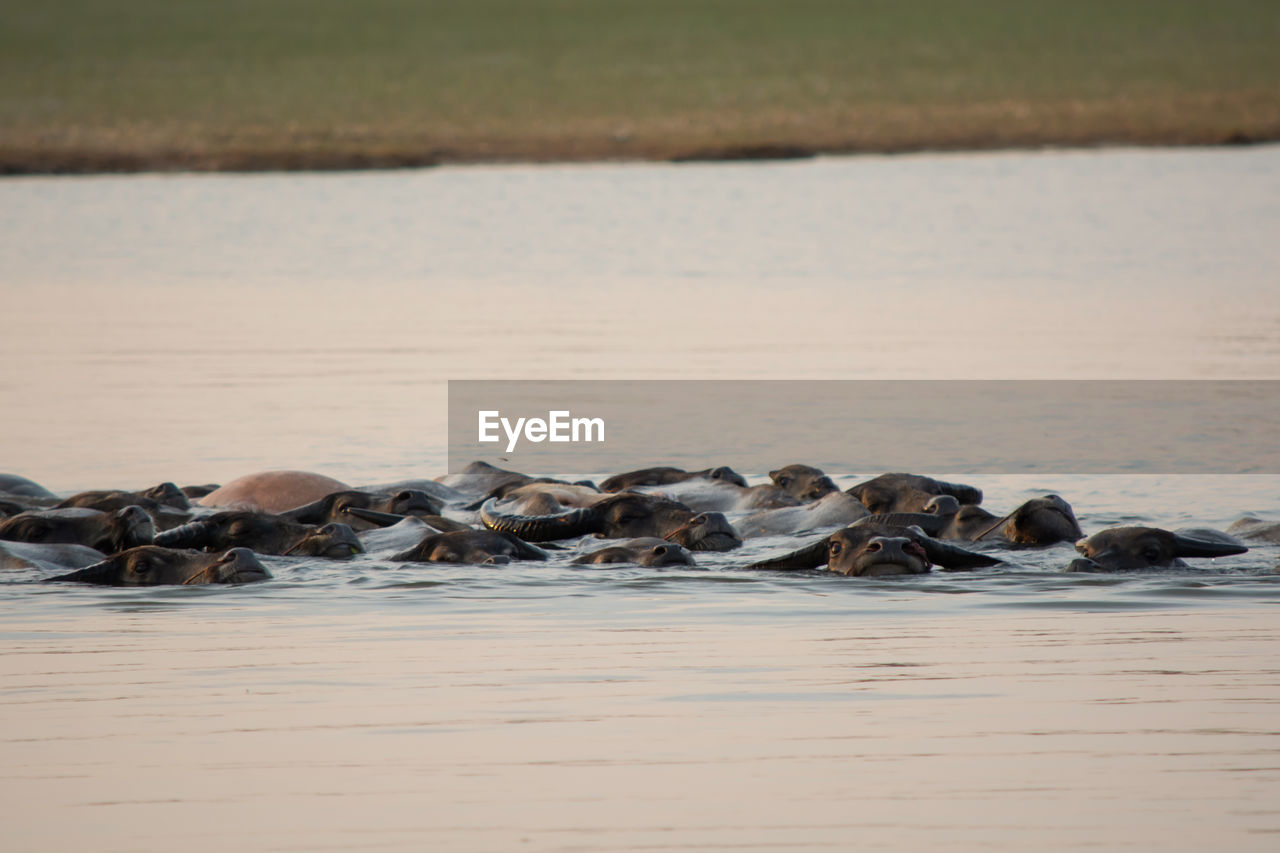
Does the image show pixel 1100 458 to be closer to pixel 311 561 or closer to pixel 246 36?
pixel 311 561

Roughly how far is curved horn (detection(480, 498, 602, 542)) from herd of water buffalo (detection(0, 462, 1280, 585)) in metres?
0.01

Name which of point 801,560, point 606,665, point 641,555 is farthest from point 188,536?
point 606,665

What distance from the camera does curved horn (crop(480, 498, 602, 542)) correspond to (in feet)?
49.2

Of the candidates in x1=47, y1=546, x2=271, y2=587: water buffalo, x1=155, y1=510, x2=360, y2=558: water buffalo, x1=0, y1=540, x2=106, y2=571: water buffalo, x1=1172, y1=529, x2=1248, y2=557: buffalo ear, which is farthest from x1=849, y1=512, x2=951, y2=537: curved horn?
x1=0, y1=540, x2=106, y2=571: water buffalo

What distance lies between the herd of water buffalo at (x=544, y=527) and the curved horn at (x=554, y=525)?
0.03 feet

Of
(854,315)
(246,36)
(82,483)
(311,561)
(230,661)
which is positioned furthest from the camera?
(246,36)

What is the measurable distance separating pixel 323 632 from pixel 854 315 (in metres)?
20.5

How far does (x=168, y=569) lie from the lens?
44.9 feet

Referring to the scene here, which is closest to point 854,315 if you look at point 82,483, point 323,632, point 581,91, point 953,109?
point 82,483

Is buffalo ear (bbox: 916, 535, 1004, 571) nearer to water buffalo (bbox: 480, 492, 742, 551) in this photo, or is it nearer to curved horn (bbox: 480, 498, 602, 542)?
water buffalo (bbox: 480, 492, 742, 551)

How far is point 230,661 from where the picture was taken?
11148mm

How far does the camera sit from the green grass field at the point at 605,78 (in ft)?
251
